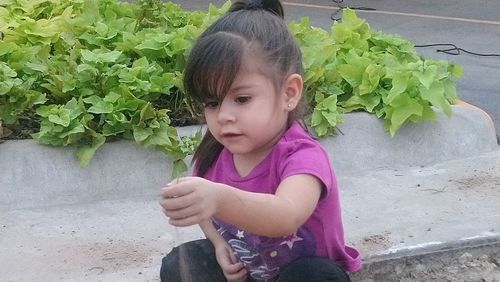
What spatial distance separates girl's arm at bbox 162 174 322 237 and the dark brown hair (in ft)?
0.93

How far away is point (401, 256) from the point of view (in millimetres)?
3104

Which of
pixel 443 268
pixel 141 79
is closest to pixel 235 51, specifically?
pixel 443 268

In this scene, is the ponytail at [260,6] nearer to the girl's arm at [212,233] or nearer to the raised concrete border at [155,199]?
the girl's arm at [212,233]

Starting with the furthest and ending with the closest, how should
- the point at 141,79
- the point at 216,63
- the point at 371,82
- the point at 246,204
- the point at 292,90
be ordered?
the point at 371,82 < the point at 141,79 < the point at 292,90 < the point at 216,63 < the point at 246,204

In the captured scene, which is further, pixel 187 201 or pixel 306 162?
pixel 306 162

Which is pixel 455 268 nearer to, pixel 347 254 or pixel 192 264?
pixel 347 254

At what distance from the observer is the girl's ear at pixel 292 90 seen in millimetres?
2213

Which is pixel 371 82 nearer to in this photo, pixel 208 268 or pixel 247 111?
pixel 208 268

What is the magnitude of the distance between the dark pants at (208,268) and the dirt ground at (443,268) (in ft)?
2.02

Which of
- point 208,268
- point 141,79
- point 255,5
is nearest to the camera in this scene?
point 255,5

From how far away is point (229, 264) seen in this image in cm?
249

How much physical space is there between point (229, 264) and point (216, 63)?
2.20ft

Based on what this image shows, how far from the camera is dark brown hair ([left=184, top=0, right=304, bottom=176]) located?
211cm

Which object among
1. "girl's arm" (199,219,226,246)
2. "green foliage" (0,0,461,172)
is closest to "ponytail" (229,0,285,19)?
"girl's arm" (199,219,226,246)
